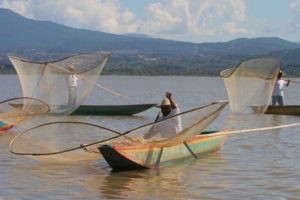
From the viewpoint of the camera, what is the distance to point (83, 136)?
8148mm

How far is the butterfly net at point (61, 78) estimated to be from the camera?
14152mm

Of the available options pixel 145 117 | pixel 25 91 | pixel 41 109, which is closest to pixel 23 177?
pixel 41 109

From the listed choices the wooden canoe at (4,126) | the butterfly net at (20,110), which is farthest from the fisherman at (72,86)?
the wooden canoe at (4,126)

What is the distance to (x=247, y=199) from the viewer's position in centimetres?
657

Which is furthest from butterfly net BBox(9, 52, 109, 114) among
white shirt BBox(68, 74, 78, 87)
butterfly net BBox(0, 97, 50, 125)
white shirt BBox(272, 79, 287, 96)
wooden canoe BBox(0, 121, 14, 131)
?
white shirt BBox(272, 79, 287, 96)

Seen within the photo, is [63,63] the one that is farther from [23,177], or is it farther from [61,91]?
[23,177]

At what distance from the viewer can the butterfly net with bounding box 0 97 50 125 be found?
11.8 metres

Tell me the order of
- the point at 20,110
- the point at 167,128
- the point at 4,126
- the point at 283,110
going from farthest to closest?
1. the point at 283,110
2. the point at 20,110
3. the point at 4,126
4. the point at 167,128

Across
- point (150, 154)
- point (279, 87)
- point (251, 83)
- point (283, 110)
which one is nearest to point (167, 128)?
point (150, 154)

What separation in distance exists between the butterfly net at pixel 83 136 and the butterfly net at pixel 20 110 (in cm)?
377

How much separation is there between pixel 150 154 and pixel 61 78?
7.41m

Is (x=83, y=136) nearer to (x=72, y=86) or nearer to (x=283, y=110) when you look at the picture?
(x=72, y=86)

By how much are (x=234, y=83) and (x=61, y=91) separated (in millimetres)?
5541

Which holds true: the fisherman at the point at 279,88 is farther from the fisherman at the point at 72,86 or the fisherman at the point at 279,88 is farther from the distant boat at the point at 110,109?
the fisherman at the point at 72,86
